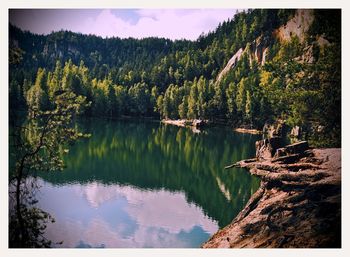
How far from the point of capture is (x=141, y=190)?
17.5m

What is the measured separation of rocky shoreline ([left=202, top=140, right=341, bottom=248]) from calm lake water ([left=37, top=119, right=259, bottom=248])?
196 centimetres

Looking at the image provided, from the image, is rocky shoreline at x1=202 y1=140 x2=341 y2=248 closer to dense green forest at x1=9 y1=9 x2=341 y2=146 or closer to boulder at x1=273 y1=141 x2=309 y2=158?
boulder at x1=273 y1=141 x2=309 y2=158

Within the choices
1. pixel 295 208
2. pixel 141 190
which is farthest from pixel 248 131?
pixel 295 208

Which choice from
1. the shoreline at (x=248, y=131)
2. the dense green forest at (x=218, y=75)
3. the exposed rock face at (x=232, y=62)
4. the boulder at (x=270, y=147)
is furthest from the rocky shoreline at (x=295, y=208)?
the exposed rock face at (x=232, y=62)

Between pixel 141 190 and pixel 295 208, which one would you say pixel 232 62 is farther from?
pixel 295 208

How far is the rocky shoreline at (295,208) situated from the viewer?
11078 millimetres

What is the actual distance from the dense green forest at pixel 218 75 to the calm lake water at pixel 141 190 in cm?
279

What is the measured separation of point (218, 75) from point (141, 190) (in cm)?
4191

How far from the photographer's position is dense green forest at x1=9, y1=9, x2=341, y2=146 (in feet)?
42.6

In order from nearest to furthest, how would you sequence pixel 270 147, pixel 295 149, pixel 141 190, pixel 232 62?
pixel 295 149 → pixel 270 147 → pixel 141 190 → pixel 232 62

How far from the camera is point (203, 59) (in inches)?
2420

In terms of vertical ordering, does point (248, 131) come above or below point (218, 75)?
below

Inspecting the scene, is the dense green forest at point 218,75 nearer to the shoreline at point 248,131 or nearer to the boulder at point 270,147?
the shoreline at point 248,131

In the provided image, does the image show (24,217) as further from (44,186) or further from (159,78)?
(159,78)
